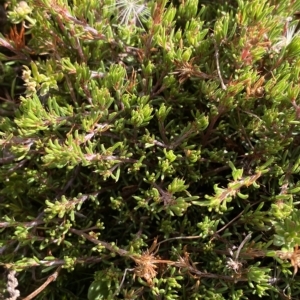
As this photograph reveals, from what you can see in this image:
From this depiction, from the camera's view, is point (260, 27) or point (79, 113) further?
point (79, 113)

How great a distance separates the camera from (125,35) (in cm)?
207

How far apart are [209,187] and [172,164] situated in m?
0.24

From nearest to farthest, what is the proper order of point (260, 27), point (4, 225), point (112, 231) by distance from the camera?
point (260, 27), point (4, 225), point (112, 231)

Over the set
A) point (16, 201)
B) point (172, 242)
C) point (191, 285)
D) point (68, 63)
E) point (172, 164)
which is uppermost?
point (68, 63)

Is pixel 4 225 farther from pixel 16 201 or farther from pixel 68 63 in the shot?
pixel 68 63

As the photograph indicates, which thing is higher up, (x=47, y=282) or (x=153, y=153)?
(x=153, y=153)

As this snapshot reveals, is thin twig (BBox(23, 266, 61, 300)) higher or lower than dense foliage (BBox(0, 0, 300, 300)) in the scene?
lower

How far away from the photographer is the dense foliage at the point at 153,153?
6.26ft

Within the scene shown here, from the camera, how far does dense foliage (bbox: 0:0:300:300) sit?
191 centimetres

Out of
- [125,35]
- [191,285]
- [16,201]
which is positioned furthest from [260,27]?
[16,201]

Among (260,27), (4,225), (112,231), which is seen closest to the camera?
(260,27)

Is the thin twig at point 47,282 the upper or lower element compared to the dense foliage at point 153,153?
lower

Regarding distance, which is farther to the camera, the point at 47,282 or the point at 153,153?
the point at 153,153

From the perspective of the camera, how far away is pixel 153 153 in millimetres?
2121
